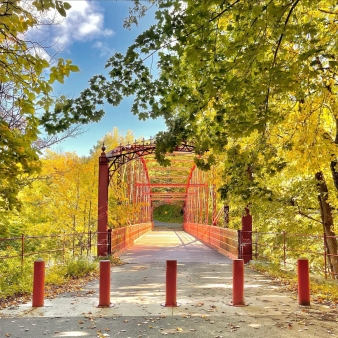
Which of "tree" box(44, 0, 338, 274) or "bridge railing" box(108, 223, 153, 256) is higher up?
"tree" box(44, 0, 338, 274)

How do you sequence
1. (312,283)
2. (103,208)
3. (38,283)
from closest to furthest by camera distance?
1. (38,283)
2. (312,283)
3. (103,208)

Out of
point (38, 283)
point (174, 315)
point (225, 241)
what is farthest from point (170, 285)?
point (225, 241)

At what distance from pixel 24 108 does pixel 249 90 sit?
10.2 ft

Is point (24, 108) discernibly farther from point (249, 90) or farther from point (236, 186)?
point (236, 186)

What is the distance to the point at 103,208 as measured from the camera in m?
15.6

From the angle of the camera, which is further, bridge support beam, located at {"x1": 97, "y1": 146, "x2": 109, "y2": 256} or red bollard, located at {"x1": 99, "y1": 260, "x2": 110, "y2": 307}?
bridge support beam, located at {"x1": 97, "y1": 146, "x2": 109, "y2": 256}

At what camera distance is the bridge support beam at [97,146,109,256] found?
49.7ft

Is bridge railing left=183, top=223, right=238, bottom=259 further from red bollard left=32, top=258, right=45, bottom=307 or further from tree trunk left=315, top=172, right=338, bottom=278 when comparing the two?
red bollard left=32, top=258, right=45, bottom=307

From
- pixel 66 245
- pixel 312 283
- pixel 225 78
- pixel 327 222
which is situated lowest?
pixel 66 245

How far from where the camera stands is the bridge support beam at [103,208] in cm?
1515

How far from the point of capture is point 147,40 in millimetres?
5191

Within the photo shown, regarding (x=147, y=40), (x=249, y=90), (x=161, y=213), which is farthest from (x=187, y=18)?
(x=161, y=213)

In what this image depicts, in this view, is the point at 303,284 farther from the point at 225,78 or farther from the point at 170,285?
the point at 225,78

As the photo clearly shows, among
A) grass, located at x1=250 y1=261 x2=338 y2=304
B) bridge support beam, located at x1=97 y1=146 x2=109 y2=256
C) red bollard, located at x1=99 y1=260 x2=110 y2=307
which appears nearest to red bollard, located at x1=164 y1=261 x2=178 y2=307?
red bollard, located at x1=99 y1=260 x2=110 y2=307
